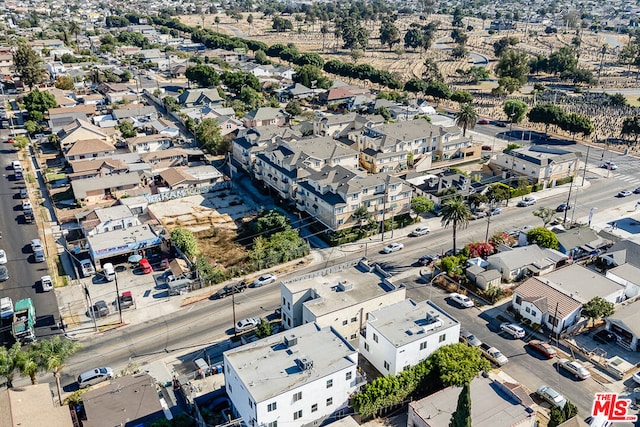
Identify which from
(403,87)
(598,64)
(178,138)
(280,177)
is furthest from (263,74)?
(598,64)

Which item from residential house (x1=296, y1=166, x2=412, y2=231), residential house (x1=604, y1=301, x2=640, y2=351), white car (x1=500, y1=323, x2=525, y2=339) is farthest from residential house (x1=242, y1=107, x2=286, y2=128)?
residential house (x1=604, y1=301, x2=640, y2=351)

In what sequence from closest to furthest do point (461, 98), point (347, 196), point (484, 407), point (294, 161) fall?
point (484, 407) < point (347, 196) < point (294, 161) < point (461, 98)

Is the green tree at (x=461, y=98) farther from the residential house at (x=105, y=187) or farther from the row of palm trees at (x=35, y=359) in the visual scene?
the row of palm trees at (x=35, y=359)

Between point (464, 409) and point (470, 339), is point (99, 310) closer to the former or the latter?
point (470, 339)

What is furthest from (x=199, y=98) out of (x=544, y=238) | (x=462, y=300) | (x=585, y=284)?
(x=585, y=284)

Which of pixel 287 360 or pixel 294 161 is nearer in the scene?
pixel 287 360

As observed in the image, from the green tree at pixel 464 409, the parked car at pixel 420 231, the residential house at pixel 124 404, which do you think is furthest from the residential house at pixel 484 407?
the parked car at pixel 420 231

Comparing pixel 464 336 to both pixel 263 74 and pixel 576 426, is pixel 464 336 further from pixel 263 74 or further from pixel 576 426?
pixel 263 74
